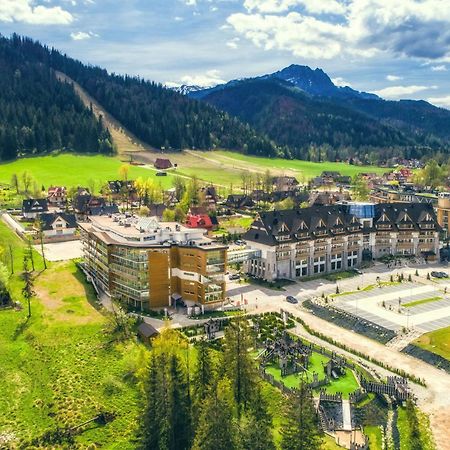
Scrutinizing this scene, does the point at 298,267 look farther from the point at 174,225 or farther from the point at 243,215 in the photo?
the point at 243,215

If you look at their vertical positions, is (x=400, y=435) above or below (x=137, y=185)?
below

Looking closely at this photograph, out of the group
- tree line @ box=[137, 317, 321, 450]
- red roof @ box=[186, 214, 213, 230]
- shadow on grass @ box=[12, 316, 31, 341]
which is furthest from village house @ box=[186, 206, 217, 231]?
tree line @ box=[137, 317, 321, 450]

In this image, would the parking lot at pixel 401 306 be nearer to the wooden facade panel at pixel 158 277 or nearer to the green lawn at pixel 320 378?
the green lawn at pixel 320 378

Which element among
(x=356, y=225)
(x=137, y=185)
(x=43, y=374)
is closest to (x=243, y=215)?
(x=137, y=185)

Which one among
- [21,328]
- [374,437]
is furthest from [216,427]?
[21,328]

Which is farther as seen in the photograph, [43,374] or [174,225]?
[174,225]

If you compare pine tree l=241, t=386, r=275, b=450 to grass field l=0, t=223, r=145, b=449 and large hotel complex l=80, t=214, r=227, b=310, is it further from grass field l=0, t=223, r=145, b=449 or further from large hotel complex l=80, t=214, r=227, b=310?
large hotel complex l=80, t=214, r=227, b=310
